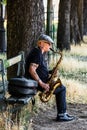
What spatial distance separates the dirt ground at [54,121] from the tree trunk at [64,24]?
10.6m

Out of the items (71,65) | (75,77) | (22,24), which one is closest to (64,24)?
(71,65)

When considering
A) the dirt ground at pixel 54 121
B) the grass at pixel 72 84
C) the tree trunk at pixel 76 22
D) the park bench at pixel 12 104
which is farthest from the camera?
the tree trunk at pixel 76 22

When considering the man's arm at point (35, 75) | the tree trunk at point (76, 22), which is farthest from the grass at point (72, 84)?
the tree trunk at point (76, 22)

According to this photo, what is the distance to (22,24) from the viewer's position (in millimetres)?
9047

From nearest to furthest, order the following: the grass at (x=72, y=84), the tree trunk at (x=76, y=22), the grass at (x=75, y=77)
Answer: the grass at (x=72, y=84) < the grass at (x=75, y=77) < the tree trunk at (x=76, y=22)

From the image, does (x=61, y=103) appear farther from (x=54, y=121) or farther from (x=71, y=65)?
(x=71, y=65)

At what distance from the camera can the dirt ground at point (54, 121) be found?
24.8ft

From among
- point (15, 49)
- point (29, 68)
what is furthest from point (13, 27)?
point (29, 68)

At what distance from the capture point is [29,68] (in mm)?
7527

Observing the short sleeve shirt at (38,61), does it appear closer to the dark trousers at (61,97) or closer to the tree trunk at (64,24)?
the dark trousers at (61,97)

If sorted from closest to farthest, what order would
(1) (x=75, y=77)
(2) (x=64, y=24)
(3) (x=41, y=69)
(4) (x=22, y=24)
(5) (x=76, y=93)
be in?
(3) (x=41, y=69)
(4) (x=22, y=24)
(5) (x=76, y=93)
(1) (x=75, y=77)
(2) (x=64, y=24)

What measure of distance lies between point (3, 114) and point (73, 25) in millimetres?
17991

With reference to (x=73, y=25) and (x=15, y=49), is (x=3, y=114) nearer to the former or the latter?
(x=15, y=49)

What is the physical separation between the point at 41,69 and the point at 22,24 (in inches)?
63.1
